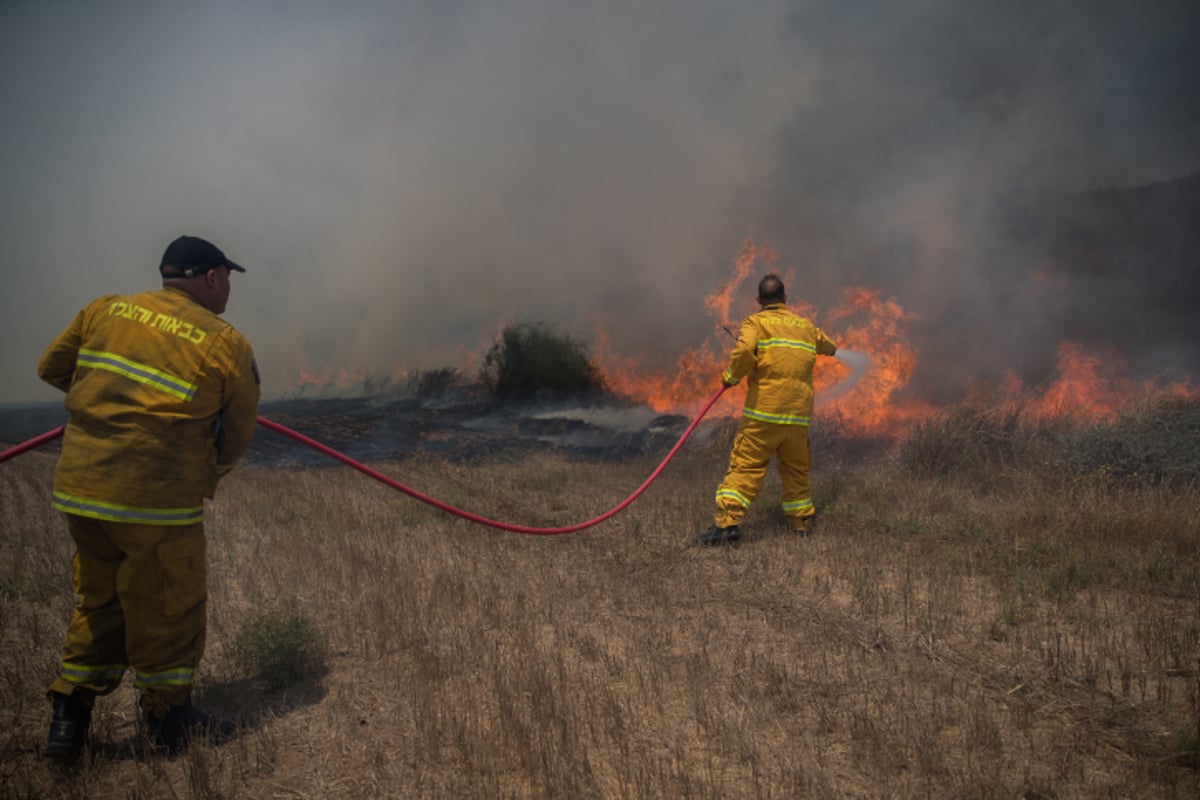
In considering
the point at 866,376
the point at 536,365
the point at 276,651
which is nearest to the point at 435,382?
the point at 536,365

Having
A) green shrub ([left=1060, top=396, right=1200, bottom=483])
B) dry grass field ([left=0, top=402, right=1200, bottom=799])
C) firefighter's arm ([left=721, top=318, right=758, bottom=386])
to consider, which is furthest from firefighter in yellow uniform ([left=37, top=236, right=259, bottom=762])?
green shrub ([left=1060, top=396, right=1200, bottom=483])

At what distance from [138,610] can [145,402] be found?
0.84 m

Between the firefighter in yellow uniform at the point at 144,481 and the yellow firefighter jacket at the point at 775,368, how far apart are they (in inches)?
142

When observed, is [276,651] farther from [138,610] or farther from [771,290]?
[771,290]

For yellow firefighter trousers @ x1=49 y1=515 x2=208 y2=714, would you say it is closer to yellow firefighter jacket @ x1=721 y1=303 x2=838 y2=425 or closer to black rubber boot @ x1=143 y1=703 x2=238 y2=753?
black rubber boot @ x1=143 y1=703 x2=238 y2=753

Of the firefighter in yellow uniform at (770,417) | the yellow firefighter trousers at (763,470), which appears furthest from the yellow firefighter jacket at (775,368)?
the yellow firefighter trousers at (763,470)

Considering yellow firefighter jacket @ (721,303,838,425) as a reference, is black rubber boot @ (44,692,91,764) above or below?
below

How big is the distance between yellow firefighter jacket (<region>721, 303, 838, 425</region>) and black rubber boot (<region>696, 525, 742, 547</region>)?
2.95 ft

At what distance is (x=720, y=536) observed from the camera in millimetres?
5465

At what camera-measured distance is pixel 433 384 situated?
18391 mm

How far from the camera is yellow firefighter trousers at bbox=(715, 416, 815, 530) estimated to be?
5375 millimetres

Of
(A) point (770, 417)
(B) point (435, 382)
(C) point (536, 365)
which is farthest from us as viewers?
(B) point (435, 382)

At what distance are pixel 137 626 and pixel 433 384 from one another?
1588 centimetres

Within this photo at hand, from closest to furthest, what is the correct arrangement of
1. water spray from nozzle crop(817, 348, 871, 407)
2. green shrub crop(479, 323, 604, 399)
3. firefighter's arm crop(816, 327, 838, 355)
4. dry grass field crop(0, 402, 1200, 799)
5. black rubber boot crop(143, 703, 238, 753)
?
1. dry grass field crop(0, 402, 1200, 799)
2. black rubber boot crop(143, 703, 238, 753)
3. firefighter's arm crop(816, 327, 838, 355)
4. water spray from nozzle crop(817, 348, 871, 407)
5. green shrub crop(479, 323, 604, 399)
